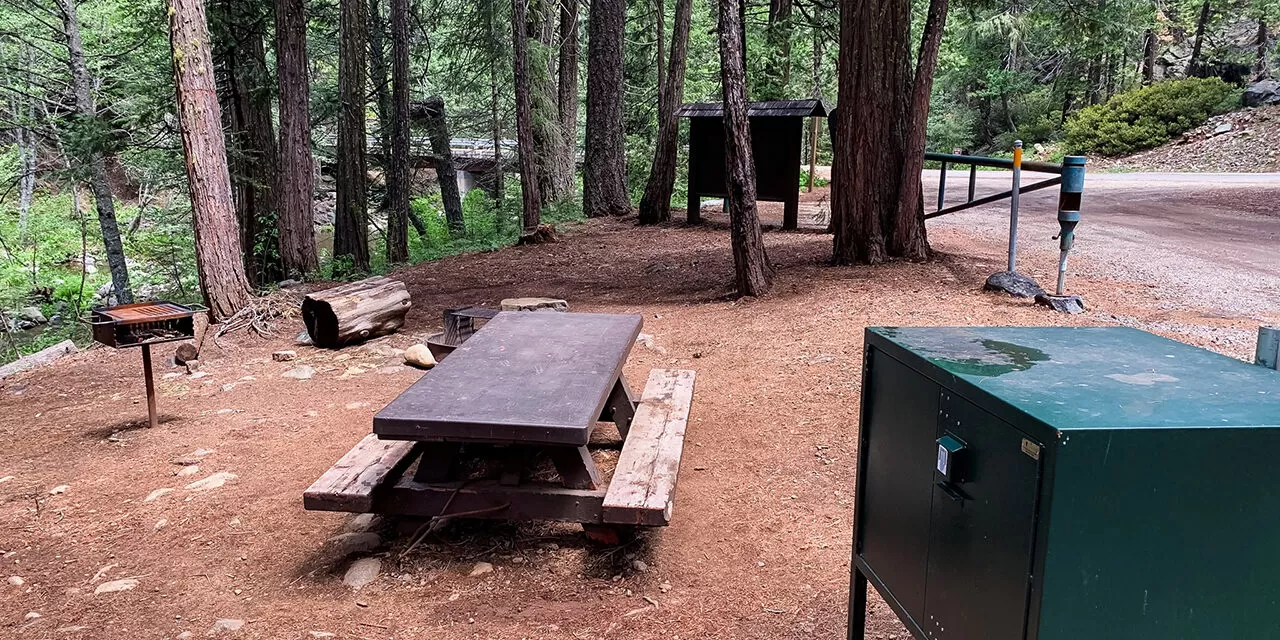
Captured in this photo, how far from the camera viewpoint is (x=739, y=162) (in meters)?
7.73

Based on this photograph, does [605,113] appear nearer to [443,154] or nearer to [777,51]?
[777,51]

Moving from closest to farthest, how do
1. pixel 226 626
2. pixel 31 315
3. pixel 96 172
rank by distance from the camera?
1. pixel 226 626
2. pixel 96 172
3. pixel 31 315

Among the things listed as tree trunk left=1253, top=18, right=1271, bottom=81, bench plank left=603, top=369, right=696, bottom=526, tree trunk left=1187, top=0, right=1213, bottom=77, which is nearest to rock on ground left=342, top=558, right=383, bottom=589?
bench plank left=603, top=369, right=696, bottom=526

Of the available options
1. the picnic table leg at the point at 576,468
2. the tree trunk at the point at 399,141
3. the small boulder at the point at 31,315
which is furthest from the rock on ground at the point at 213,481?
the small boulder at the point at 31,315

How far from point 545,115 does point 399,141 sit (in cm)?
374

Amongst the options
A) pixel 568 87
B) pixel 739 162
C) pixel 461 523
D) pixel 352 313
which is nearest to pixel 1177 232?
pixel 739 162

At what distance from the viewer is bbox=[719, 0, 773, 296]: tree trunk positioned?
7.52m

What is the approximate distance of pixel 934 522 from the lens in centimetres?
197

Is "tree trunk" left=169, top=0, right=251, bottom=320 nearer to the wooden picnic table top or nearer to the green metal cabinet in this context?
the wooden picnic table top

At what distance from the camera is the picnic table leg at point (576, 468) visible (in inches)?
144

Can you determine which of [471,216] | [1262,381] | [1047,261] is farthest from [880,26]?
[471,216]

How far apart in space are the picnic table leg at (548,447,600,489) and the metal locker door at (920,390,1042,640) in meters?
1.88

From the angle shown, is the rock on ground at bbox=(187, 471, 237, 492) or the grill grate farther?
the grill grate

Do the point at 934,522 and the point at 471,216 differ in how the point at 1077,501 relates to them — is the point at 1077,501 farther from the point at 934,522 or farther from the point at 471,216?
the point at 471,216
